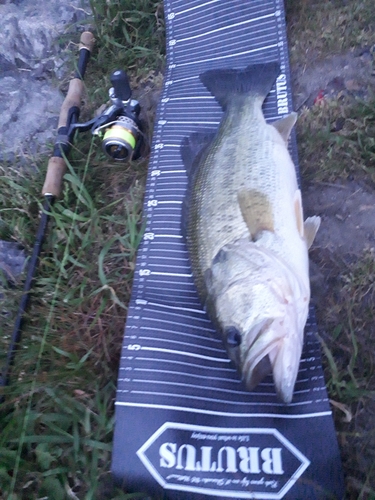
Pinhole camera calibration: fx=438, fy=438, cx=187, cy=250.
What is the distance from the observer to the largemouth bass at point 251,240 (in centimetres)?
161

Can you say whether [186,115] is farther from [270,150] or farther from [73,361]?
[73,361]

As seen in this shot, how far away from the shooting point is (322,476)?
166 centimetres

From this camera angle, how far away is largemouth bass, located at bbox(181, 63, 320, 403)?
161 cm

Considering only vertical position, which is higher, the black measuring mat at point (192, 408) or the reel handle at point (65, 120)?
the reel handle at point (65, 120)

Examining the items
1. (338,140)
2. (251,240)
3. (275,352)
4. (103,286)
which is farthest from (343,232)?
(103,286)

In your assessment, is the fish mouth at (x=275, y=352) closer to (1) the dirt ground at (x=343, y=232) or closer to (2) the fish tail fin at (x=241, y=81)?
(1) the dirt ground at (x=343, y=232)

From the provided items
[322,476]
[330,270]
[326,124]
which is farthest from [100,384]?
[326,124]

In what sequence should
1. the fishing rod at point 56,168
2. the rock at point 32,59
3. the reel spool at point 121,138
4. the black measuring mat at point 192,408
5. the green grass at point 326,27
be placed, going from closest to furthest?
the black measuring mat at point 192,408 < the fishing rod at point 56,168 < the reel spool at point 121,138 < the green grass at point 326,27 < the rock at point 32,59

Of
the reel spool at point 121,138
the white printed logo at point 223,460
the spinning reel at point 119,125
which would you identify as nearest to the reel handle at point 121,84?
the spinning reel at point 119,125

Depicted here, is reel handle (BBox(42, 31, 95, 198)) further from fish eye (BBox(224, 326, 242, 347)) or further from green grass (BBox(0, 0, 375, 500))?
fish eye (BBox(224, 326, 242, 347))

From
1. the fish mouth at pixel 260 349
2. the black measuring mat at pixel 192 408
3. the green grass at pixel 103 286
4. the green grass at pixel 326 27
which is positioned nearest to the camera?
the fish mouth at pixel 260 349

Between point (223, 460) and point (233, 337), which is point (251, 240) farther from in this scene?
point (223, 460)

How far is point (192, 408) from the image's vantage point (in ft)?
6.05

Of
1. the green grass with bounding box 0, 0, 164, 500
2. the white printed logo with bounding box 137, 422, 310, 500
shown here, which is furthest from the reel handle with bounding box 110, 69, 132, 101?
the white printed logo with bounding box 137, 422, 310, 500
